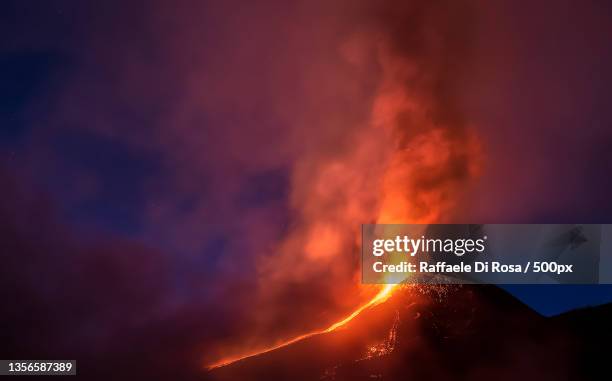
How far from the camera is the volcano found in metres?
6.89

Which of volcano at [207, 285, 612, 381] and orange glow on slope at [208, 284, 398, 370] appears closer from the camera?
orange glow on slope at [208, 284, 398, 370]

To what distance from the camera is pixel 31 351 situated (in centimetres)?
546

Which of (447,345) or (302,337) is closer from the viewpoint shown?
(302,337)

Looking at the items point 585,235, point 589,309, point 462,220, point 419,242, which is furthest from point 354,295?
point 589,309

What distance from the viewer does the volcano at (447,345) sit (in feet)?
22.6

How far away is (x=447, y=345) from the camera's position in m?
8.30

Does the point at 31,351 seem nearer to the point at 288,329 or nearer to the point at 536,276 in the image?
the point at 288,329

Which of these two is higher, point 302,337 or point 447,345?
point 302,337

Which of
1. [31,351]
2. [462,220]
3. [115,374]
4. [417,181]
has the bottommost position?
[115,374]

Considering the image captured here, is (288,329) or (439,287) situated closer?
(288,329)

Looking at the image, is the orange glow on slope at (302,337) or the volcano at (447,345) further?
the volcano at (447,345)

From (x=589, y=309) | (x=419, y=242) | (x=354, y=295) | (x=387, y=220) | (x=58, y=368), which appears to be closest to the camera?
(x=58, y=368)

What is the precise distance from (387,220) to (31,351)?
18.2 ft

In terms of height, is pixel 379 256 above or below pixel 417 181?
below
